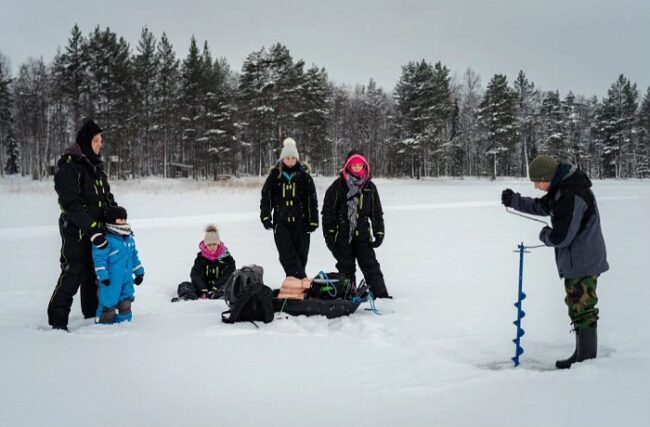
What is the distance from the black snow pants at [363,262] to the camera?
612cm

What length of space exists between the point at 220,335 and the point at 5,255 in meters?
7.40

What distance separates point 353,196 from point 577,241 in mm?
2836

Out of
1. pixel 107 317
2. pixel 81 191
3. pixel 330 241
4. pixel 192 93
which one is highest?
pixel 192 93

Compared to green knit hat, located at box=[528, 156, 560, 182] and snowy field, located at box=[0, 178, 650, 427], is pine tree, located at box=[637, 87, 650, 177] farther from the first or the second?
green knit hat, located at box=[528, 156, 560, 182]

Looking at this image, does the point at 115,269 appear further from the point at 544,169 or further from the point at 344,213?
the point at 544,169

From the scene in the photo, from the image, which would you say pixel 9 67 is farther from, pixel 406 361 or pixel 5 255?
pixel 406 361

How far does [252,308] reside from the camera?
15.9 ft

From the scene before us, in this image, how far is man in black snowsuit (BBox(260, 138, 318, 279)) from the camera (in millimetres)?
6188

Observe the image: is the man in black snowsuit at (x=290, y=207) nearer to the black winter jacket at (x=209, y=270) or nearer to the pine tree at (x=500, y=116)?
the black winter jacket at (x=209, y=270)

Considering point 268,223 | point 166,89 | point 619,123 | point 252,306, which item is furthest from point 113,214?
point 619,123

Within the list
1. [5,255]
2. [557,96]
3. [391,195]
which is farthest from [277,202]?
[557,96]

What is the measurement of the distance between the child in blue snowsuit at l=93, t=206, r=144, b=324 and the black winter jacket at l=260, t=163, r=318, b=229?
1833 mm

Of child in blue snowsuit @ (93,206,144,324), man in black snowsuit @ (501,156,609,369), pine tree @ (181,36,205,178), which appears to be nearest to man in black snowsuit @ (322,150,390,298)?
child in blue snowsuit @ (93,206,144,324)

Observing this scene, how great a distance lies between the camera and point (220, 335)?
14.6 feet
